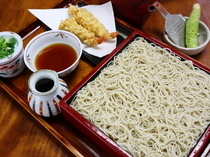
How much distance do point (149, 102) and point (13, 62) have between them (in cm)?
85

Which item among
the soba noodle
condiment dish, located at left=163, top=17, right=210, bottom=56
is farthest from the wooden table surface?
the soba noodle

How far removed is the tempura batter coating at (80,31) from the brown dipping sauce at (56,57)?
0.12 metres

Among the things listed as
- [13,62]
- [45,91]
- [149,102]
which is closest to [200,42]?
[149,102]

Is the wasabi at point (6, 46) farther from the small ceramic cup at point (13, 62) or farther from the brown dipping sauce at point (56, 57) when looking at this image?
the brown dipping sauce at point (56, 57)

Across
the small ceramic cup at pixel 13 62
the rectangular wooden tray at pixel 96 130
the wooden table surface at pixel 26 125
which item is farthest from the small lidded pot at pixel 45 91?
the small ceramic cup at pixel 13 62

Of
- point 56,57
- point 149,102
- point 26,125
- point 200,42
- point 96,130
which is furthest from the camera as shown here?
point 200,42

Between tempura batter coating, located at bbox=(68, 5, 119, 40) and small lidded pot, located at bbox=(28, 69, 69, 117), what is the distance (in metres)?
0.56

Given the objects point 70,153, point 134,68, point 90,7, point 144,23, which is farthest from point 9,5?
point 70,153

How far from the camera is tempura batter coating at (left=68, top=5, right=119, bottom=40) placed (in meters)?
1.62

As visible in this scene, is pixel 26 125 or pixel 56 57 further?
pixel 56 57

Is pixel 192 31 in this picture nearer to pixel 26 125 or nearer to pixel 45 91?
pixel 45 91

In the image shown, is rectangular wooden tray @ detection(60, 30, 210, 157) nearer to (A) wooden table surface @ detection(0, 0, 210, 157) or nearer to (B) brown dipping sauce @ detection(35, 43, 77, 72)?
(A) wooden table surface @ detection(0, 0, 210, 157)

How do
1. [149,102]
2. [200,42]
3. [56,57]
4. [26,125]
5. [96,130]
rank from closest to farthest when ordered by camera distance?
1. [96,130]
2. [149,102]
3. [26,125]
4. [56,57]
5. [200,42]

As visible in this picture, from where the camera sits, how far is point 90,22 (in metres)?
1.68
